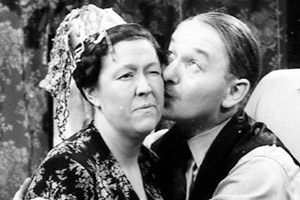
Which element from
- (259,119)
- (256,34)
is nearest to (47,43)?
(256,34)

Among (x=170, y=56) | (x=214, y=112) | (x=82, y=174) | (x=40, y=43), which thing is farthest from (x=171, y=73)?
(x=40, y=43)

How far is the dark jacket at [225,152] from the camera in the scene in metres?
1.79

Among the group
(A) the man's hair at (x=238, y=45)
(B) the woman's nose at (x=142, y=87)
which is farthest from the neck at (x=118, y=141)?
(A) the man's hair at (x=238, y=45)

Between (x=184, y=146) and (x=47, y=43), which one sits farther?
(x=47, y=43)

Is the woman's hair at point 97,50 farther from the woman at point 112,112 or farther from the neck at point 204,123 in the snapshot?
the neck at point 204,123

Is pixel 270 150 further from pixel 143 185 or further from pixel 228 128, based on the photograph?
pixel 143 185

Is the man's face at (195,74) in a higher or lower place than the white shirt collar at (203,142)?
higher

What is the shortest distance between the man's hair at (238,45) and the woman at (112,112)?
7.7 inches

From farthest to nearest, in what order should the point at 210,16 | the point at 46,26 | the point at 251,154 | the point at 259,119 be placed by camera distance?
the point at 46,26
the point at 259,119
the point at 210,16
the point at 251,154

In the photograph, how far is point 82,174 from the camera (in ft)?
5.19

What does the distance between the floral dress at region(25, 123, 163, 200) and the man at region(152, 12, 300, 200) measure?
17cm

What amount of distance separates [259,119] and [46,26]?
156cm

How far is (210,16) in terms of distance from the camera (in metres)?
1.87

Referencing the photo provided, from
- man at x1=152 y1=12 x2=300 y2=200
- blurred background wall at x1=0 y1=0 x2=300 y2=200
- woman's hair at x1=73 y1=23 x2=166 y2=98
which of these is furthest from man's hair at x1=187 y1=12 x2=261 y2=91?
blurred background wall at x1=0 y1=0 x2=300 y2=200
